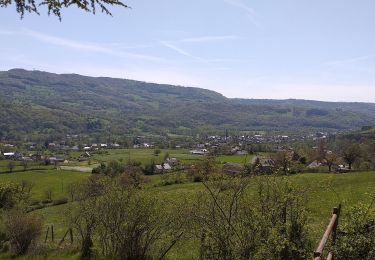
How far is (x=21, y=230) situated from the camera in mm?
22797

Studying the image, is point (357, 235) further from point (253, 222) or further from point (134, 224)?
point (134, 224)

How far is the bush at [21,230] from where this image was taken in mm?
22750

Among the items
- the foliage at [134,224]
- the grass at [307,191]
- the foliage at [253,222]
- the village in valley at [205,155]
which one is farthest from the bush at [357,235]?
the foliage at [134,224]

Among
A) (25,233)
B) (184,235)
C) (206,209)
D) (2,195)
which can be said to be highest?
(206,209)

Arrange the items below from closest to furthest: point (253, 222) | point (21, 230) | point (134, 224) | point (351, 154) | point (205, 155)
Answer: point (253, 222), point (134, 224), point (205, 155), point (21, 230), point (351, 154)

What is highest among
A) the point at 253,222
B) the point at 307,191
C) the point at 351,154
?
the point at 307,191

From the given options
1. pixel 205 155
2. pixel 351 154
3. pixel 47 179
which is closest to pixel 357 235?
pixel 205 155

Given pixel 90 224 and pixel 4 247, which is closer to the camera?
pixel 90 224

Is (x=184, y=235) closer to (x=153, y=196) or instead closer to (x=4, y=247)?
(x=153, y=196)

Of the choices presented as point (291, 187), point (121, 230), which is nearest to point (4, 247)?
point (121, 230)

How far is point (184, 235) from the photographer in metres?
14.7

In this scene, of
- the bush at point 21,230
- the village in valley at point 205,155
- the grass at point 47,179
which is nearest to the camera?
the village in valley at point 205,155

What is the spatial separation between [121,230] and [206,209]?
500 cm

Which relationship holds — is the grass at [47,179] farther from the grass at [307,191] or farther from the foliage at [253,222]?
the foliage at [253,222]
